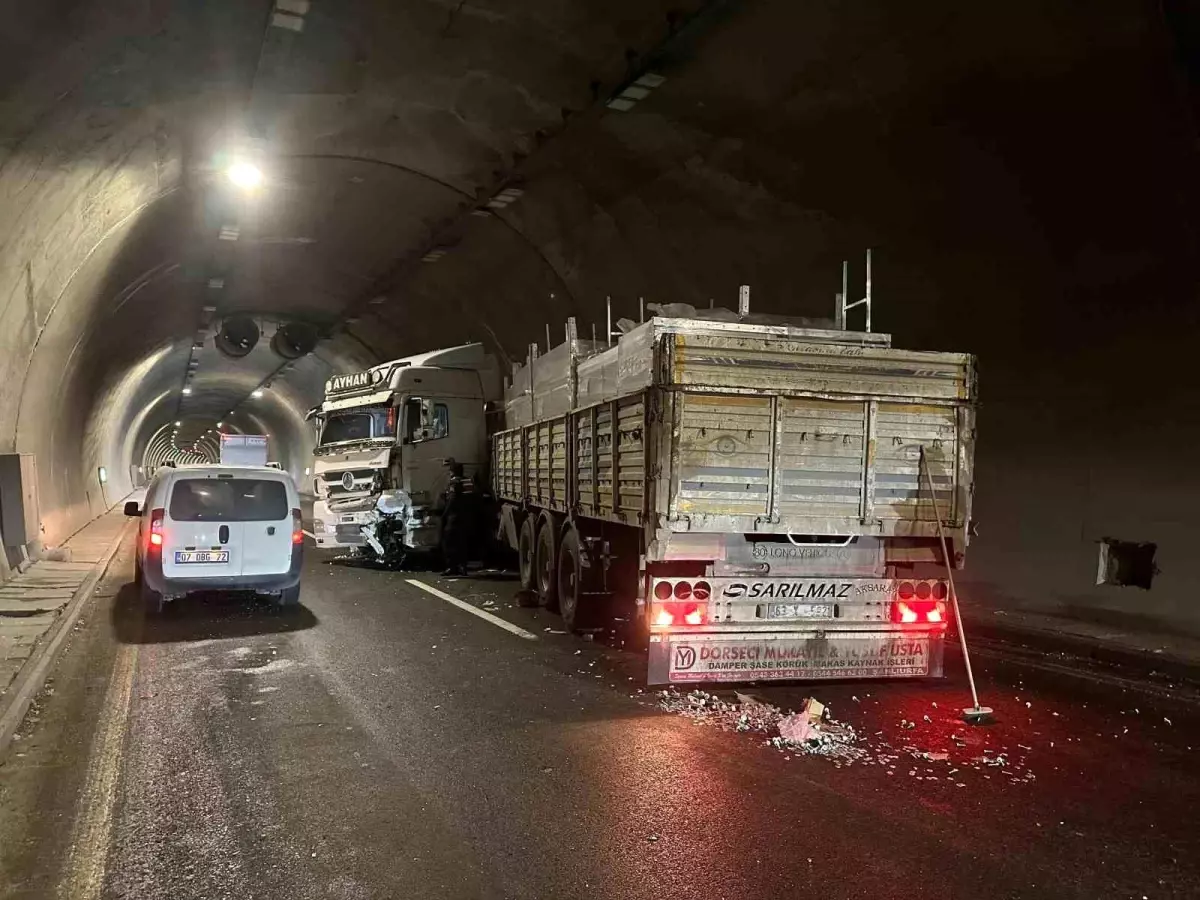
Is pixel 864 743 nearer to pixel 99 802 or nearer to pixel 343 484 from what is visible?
pixel 99 802

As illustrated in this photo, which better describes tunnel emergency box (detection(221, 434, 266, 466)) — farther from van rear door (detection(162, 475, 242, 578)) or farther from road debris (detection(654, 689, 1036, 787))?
road debris (detection(654, 689, 1036, 787))

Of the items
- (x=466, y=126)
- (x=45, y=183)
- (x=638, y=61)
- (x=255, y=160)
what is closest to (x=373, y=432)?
(x=255, y=160)

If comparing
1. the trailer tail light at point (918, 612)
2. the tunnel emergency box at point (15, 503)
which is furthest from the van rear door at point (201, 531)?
the trailer tail light at point (918, 612)

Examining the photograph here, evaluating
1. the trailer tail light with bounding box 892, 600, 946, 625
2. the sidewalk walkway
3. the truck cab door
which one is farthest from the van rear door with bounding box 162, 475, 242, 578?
the trailer tail light with bounding box 892, 600, 946, 625

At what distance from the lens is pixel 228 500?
32.6ft

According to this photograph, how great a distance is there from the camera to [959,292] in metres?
10.2

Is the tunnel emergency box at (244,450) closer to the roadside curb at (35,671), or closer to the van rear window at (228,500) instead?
the roadside curb at (35,671)

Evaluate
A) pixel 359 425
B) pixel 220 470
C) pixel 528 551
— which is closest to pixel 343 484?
pixel 359 425

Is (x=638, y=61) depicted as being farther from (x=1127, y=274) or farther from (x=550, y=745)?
(x=550, y=745)

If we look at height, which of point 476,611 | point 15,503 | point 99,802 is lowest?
point 99,802

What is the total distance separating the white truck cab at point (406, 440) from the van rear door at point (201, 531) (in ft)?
15.1

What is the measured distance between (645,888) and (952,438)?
4.63 m

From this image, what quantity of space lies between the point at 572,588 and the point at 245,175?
310 inches

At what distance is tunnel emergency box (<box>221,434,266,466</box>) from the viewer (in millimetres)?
26422
